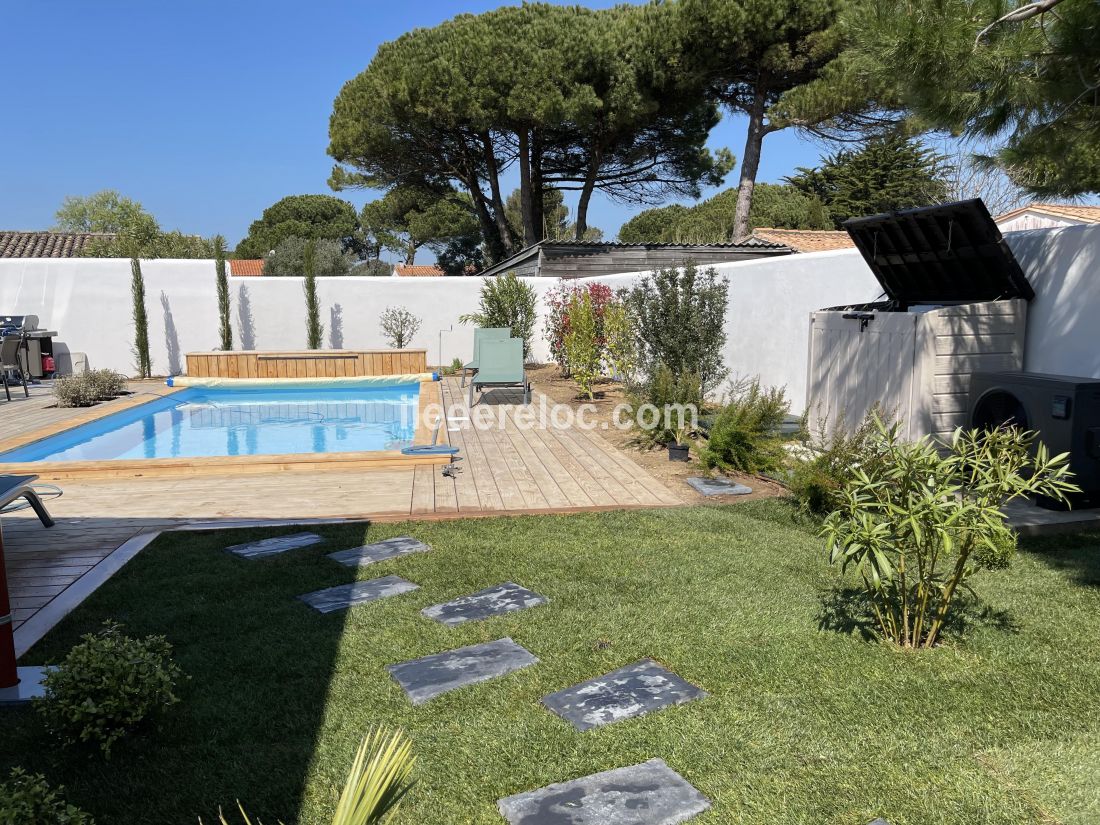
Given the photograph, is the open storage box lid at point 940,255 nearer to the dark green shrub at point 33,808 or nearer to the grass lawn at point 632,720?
the grass lawn at point 632,720

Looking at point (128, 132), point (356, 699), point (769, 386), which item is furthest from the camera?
point (128, 132)

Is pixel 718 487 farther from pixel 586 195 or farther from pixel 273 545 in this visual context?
pixel 586 195

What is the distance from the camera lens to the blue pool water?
344 inches

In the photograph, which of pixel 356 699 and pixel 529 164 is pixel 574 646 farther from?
pixel 529 164

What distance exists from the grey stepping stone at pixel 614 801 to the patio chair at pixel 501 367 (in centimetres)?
793

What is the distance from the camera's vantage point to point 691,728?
8.13 ft

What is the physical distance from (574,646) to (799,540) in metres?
1.97

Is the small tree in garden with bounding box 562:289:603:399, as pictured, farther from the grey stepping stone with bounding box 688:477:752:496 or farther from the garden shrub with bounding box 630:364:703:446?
the grey stepping stone with bounding box 688:477:752:496

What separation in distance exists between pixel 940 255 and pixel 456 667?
469 centimetres

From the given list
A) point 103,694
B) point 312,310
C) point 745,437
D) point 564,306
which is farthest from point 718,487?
point 312,310

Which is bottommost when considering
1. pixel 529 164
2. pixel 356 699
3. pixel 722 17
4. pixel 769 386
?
pixel 356 699

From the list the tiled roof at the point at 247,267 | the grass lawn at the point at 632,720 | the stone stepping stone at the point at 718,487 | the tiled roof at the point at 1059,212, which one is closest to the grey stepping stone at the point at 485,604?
the grass lawn at the point at 632,720

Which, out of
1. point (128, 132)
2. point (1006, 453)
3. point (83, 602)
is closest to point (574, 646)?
point (1006, 453)

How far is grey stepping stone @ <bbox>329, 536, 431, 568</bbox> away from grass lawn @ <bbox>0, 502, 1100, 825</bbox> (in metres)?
0.09
